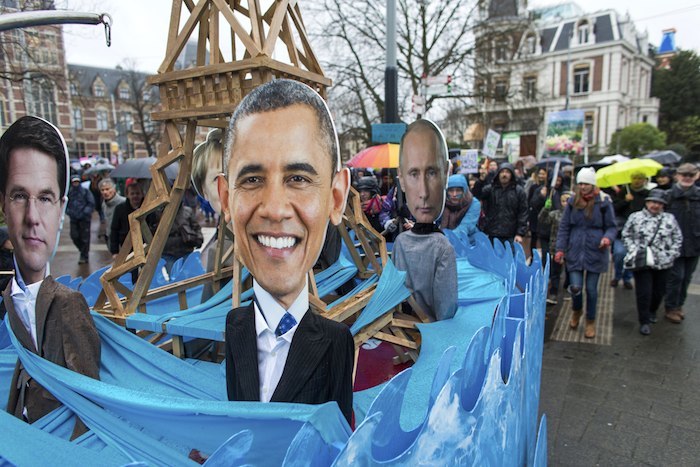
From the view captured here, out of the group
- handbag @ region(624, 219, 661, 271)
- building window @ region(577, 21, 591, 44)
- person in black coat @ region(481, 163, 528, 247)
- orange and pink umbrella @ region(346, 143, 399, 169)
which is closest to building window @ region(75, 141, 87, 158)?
orange and pink umbrella @ region(346, 143, 399, 169)

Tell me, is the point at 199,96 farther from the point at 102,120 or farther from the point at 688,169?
the point at 102,120

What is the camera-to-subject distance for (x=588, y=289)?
4902mm

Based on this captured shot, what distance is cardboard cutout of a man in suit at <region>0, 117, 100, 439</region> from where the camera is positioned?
1603 millimetres

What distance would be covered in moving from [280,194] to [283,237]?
0.13 metres

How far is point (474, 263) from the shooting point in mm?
3953

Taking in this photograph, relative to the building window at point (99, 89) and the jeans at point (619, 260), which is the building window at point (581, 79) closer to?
the jeans at point (619, 260)

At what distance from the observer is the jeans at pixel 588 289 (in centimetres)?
487

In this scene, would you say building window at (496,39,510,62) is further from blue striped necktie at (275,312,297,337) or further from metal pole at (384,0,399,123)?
blue striped necktie at (275,312,297,337)

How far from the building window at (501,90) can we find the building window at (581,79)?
2662 cm

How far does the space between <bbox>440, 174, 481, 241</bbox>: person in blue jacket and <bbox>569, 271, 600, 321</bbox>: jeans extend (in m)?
1.19

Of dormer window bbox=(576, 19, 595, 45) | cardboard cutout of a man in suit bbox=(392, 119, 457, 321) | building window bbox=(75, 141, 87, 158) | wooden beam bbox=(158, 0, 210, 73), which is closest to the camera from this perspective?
wooden beam bbox=(158, 0, 210, 73)

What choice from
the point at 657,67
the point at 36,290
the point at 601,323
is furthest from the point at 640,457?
the point at 657,67

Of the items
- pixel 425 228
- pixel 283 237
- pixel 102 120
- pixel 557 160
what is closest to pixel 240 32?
pixel 283 237

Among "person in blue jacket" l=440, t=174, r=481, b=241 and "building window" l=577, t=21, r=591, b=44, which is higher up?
"building window" l=577, t=21, r=591, b=44
